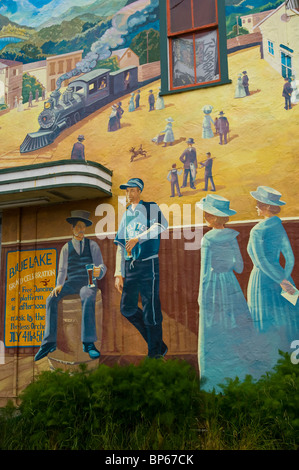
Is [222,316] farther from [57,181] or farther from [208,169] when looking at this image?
[57,181]

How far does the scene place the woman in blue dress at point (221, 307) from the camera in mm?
6648

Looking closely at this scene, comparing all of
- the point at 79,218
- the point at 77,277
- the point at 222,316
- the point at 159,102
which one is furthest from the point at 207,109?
the point at 77,277

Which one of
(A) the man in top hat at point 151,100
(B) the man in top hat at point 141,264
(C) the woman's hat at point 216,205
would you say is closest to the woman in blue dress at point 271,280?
(C) the woman's hat at point 216,205

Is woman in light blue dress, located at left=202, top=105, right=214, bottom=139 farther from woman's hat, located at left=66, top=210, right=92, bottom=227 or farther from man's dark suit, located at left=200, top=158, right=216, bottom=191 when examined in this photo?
woman's hat, located at left=66, top=210, right=92, bottom=227

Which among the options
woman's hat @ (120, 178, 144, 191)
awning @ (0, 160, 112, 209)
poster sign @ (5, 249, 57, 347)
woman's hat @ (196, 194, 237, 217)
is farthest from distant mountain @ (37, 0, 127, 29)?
poster sign @ (5, 249, 57, 347)

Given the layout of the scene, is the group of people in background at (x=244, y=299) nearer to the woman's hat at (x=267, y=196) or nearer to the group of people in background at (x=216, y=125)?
the woman's hat at (x=267, y=196)

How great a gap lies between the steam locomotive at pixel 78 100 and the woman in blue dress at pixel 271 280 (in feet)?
11.0

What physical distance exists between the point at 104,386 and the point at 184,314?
2.06m

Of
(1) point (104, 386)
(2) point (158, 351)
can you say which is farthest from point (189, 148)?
(1) point (104, 386)

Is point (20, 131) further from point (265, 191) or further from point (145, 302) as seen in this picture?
point (265, 191)

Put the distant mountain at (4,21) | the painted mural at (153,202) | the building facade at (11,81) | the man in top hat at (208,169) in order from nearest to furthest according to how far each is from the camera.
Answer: the painted mural at (153,202), the man in top hat at (208,169), the building facade at (11,81), the distant mountain at (4,21)

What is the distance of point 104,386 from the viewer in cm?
546

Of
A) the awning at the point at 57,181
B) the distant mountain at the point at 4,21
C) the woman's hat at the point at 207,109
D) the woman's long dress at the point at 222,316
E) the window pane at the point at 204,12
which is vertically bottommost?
the woman's long dress at the point at 222,316

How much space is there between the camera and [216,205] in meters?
7.18
